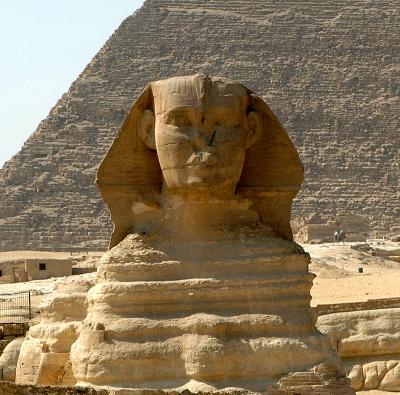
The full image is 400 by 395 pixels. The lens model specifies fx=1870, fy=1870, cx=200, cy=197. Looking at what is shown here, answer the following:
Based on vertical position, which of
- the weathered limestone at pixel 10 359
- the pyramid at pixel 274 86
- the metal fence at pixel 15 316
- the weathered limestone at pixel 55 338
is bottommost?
the pyramid at pixel 274 86

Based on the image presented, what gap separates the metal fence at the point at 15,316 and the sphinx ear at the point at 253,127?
3.48m

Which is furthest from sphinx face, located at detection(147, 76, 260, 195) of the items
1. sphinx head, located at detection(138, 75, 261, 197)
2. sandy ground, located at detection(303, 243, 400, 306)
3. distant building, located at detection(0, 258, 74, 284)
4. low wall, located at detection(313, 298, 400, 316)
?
distant building, located at detection(0, 258, 74, 284)

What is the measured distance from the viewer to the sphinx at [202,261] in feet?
23.2

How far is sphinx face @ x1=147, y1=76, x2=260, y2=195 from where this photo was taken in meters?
7.38

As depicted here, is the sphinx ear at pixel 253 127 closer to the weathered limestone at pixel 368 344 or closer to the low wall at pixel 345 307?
the weathered limestone at pixel 368 344

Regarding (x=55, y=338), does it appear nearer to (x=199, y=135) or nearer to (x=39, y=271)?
(x=199, y=135)

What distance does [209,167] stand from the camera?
736cm

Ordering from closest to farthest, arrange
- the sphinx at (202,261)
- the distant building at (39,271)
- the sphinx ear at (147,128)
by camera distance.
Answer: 1. the sphinx at (202,261)
2. the sphinx ear at (147,128)
3. the distant building at (39,271)

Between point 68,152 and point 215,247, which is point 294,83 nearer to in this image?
point 68,152

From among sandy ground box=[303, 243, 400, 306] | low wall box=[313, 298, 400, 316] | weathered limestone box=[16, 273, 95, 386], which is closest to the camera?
weathered limestone box=[16, 273, 95, 386]

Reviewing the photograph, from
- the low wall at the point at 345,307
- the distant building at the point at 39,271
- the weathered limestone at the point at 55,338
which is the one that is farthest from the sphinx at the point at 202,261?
the distant building at the point at 39,271

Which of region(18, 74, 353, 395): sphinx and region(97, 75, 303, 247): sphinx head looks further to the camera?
region(97, 75, 303, 247): sphinx head

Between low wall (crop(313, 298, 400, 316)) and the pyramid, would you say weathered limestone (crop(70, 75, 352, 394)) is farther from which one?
the pyramid

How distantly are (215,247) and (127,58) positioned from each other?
133684mm
